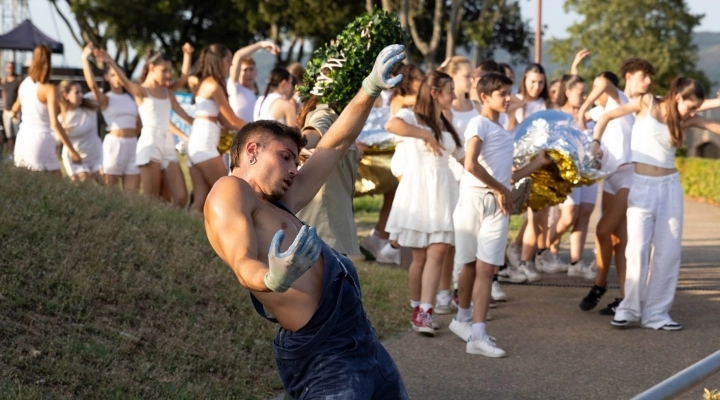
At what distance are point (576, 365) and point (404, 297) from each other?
2.29 m

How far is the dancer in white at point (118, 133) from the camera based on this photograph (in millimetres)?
10609

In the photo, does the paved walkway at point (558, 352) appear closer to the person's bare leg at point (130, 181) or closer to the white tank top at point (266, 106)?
the white tank top at point (266, 106)

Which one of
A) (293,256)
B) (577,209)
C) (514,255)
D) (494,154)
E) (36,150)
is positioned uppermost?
(494,154)

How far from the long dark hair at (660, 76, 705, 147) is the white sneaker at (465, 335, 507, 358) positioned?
2.26m

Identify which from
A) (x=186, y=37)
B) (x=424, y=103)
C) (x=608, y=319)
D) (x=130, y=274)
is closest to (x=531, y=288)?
(x=608, y=319)

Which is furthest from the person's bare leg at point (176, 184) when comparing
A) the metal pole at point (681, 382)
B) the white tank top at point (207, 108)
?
the metal pole at point (681, 382)

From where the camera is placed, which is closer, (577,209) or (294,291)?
(294,291)

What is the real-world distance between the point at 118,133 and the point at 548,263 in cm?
469

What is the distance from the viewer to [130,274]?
6707mm

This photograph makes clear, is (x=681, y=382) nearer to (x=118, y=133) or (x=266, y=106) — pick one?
(x=266, y=106)

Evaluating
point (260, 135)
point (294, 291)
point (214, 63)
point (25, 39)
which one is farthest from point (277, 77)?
point (25, 39)

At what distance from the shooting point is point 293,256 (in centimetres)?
287

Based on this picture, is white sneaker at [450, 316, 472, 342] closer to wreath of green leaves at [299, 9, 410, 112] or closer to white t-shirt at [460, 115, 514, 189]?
white t-shirt at [460, 115, 514, 189]

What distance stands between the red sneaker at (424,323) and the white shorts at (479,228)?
463 millimetres
